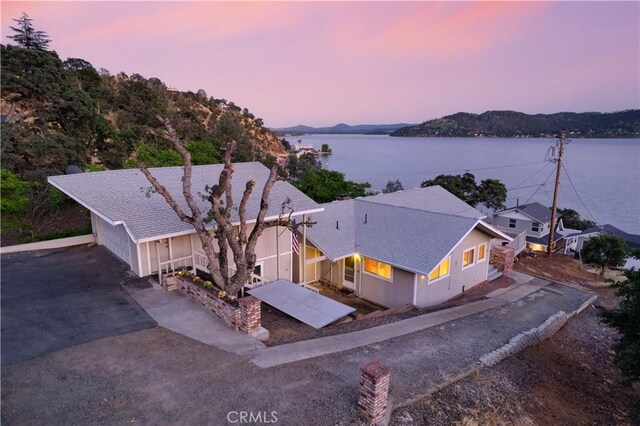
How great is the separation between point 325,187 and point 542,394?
19.5 m

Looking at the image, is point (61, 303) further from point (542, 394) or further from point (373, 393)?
point (542, 394)

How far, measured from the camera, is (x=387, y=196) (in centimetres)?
2192

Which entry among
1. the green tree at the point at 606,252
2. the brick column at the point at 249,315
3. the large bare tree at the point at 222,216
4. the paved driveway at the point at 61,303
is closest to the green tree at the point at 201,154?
the paved driveway at the point at 61,303

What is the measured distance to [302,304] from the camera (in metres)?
11.5

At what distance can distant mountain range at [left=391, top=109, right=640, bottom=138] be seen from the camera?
122 meters

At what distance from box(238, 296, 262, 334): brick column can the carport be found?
1554 mm

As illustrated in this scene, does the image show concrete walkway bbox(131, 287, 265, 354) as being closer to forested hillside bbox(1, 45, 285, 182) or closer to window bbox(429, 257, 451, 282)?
window bbox(429, 257, 451, 282)

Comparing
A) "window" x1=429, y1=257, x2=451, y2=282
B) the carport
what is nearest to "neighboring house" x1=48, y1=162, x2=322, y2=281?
the carport

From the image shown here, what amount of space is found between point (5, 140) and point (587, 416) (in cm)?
3047

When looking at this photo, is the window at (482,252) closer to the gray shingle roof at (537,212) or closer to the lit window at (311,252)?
the lit window at (311,252)

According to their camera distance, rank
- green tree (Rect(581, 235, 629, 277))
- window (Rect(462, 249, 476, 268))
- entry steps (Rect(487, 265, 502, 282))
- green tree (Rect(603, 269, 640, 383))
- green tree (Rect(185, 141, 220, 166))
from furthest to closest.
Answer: green tree (Rect(185, 141, 220, 166)) → green tree (Rect(581, 235, 629, 277)) → entry steps (Rect(487, 265, 502, 282)) → window (Rect(462, 249, 476, 268)) → green tree (Rect(603, 269, 640, 383))

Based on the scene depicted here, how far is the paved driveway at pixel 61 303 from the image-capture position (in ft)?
27.8

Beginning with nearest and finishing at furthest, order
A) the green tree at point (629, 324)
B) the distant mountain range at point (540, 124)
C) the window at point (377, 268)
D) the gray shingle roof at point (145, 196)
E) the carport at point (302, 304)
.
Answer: the green tree at point (629, 324) → the carport at point (302, 304) → the gray shingle roof at point (145, 196) → the window at point (377, 268) → the distant mountain range at point (540, 124)

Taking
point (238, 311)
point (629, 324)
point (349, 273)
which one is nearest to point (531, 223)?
point (349, 273)
